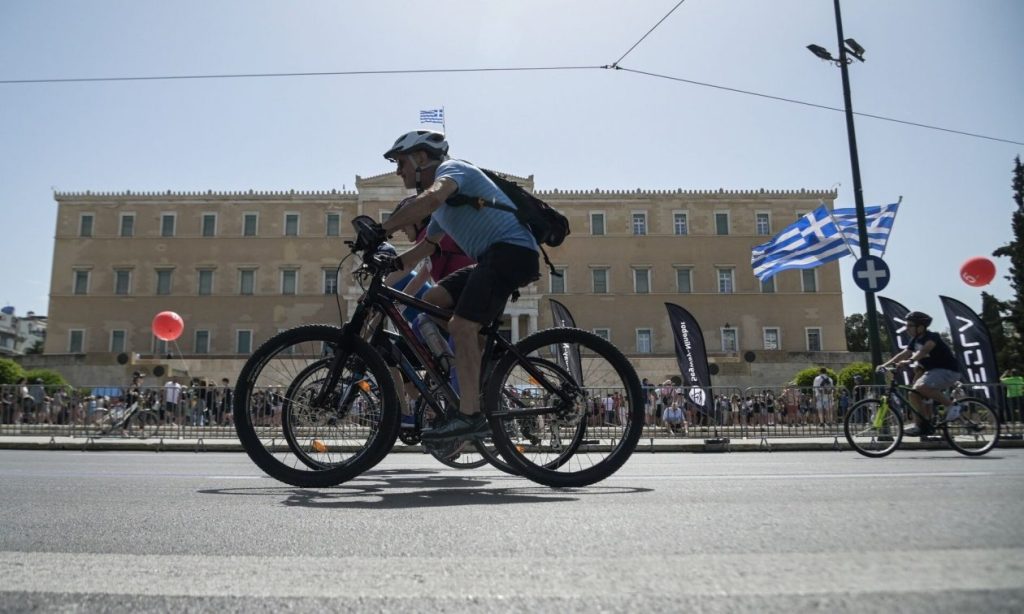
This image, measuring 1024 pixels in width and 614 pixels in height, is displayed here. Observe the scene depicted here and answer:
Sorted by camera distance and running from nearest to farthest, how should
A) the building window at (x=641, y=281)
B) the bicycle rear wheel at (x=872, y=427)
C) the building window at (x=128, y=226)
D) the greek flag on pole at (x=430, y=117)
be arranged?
1. the bicycle rear wheel at (x=872, y=427)
2. the greek flag on pole at (x=430, y=117)
3. the building window at (x=641, y=281)
4. the building window at (x=128, y=226)

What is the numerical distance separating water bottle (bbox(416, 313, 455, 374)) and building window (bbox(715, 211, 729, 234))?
163 feet

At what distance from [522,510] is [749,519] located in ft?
2.13

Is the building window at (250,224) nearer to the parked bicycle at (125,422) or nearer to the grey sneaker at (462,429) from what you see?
the parked bicycle at (125,422)

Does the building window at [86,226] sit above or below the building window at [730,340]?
above

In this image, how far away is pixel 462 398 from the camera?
2902 mm

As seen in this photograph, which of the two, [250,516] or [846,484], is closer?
[250,516]

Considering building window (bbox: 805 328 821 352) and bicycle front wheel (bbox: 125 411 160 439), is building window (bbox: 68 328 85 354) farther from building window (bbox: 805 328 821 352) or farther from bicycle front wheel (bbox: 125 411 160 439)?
building window (bbox: 805 328 821 352)

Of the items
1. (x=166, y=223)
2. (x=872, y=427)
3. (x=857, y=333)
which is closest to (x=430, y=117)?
(x=166, y=223)

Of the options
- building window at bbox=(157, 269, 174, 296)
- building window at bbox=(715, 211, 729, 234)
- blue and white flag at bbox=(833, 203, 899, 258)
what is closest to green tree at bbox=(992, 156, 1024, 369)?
building window at bbox=(715, 211, 729, 234)

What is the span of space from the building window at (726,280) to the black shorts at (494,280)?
4817 centimetres

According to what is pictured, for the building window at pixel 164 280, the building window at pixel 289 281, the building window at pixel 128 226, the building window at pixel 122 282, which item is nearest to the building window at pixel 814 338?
the building window at pixel 289 281

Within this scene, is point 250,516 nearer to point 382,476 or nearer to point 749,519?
point 749,519

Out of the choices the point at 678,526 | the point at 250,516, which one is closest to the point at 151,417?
the point at 250,516

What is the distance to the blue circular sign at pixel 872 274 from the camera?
428 inches
